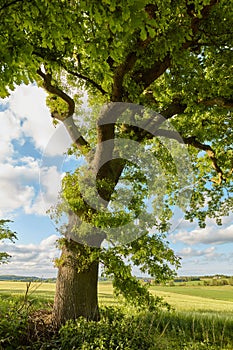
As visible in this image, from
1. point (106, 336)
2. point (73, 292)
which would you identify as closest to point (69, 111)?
point (73, 292)

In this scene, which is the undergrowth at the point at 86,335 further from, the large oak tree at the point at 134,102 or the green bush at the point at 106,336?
the large oak tree at the point at 134,102

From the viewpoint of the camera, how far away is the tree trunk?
9.92 m

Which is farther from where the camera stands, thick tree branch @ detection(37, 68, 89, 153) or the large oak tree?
thick tree branch @ detection(37, 68, 89, 153)

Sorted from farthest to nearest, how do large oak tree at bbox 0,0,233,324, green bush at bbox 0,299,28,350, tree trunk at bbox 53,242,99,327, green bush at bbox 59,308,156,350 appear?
tree trunk at bbox 53,242,99,327, large oak tree at bbox 0,0,233,324, green bush at bbox 0,299,28,350, green bush at bbox 59,308,156,350

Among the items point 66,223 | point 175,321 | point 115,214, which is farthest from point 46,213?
point 175,321

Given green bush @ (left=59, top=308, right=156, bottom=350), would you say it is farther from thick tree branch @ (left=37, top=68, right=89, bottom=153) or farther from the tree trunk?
thick tree branch @ (left=37, top=68, right=89, bottom=153)

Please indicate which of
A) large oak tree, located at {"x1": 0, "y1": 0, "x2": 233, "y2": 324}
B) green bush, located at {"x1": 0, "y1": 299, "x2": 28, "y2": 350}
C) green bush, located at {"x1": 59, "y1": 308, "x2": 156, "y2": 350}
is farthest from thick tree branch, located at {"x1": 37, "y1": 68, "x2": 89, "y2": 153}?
green bush, located at {"x1": 59, "y1": 308, "x2": 156, "y2": 350}

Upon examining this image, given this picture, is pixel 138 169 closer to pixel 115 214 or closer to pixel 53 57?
pixel 115 214

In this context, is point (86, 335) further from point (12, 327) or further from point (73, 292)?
point (73, 292)

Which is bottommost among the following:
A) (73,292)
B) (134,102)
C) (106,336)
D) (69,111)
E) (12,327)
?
(106,336)

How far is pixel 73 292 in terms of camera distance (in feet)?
32.6

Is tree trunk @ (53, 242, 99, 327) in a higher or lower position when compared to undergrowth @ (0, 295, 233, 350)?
higher

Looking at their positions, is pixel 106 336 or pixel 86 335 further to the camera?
pixel 86 335

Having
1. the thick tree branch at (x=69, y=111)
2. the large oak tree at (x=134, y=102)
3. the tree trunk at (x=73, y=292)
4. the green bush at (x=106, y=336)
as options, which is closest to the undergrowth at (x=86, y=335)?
the green bush at (x=106, y=336)
